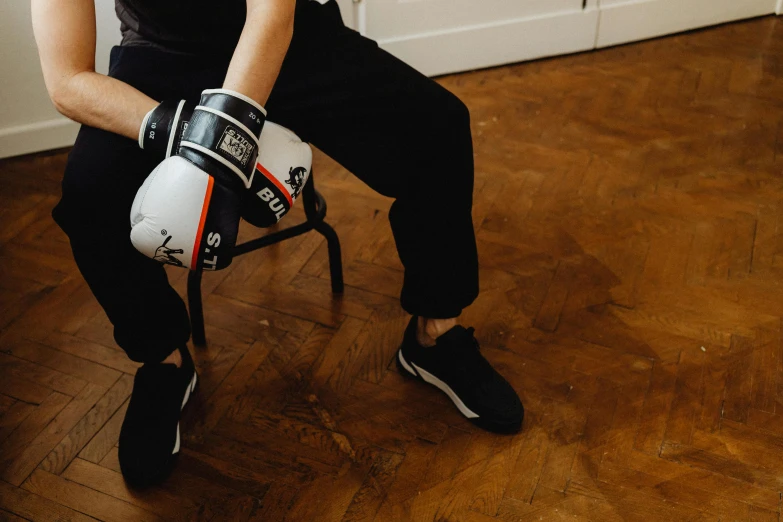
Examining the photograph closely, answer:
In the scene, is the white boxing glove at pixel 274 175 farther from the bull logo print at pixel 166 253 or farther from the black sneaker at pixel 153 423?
the black sneaker at pixel 153 423

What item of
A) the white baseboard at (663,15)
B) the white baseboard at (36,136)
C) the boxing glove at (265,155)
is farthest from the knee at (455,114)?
the white baseboard at (663,15)

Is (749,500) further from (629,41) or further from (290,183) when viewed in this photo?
(629,41)

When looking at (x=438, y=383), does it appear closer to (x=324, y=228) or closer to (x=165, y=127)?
(x=324, y=228)

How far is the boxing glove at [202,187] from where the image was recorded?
1.15 meters

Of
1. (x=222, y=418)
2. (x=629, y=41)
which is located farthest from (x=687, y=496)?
(x=629, y=41)

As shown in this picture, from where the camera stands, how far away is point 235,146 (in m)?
1.17

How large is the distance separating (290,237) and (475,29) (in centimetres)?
131

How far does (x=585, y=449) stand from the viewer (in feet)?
4.71

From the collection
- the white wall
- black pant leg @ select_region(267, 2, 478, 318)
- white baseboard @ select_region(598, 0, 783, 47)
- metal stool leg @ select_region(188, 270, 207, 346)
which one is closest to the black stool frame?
metal stool leg @ select_region(188, 270, 207, 346)

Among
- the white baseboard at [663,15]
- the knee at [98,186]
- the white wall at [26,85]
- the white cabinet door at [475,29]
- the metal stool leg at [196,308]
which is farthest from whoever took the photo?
the white baseboard at [663,15]

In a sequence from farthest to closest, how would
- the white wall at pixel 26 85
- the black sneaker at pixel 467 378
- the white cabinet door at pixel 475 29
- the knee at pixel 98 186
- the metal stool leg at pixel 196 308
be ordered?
the white cabinet door at pixel 475 29 → the white wall at pixel 26 85 → the metal stool leg at pixel 196 308 → the black sneaker at pixel 467 378 → the knee at pixel 98 186

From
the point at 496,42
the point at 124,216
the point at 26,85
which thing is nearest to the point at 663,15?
the point at 496,42

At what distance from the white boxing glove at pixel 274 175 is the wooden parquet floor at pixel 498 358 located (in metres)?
0.46

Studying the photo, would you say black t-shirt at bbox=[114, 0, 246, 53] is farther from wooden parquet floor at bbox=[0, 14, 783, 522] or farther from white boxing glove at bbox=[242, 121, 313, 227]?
wooden parquet floor at bbox=[0, 14, 783, 522]
